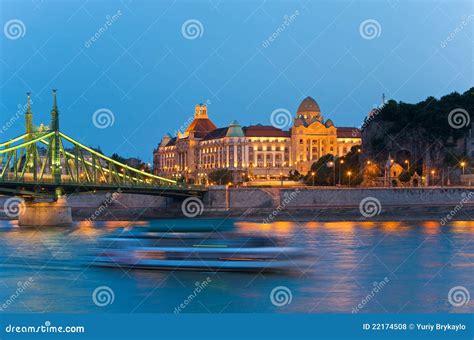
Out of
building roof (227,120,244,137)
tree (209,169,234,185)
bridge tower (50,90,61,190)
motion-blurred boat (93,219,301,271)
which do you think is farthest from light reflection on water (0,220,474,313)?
building roof (227,120,244,137)

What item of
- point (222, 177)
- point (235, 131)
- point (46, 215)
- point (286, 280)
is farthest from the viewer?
point (235, 131)

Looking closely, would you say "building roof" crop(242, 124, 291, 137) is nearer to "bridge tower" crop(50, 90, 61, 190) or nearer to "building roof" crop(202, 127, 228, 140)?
"building roof" crop(202, 127, 228, 140)

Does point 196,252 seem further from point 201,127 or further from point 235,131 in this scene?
point 201,127

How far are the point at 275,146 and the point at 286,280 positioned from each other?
7927cm

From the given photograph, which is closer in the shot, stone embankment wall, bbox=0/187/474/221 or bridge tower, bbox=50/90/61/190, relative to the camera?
bridge tower, bbox=50/90/61/190

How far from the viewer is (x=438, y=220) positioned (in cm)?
4638

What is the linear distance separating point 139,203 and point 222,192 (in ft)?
17.7

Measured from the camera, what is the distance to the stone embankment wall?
49.0 meters

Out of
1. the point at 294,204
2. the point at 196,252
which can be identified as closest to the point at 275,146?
the point at 294,204

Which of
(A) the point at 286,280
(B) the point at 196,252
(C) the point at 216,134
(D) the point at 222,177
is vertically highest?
(C) the point at 216,134

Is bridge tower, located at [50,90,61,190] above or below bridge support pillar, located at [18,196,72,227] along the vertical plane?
above

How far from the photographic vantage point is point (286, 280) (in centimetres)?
2136

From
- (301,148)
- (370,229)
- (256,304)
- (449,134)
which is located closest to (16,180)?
(370,229)

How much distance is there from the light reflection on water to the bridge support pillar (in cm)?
1032
